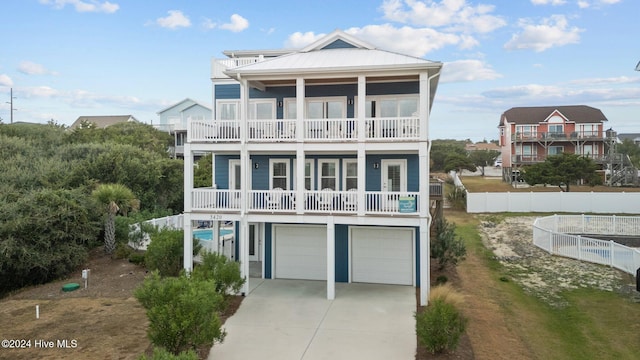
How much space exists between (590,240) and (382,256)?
1091 centimetres

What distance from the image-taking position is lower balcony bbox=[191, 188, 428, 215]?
1477cm

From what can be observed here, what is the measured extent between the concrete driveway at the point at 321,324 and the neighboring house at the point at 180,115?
42620 millimetres

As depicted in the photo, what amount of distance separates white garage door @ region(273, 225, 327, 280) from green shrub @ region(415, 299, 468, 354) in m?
7.62

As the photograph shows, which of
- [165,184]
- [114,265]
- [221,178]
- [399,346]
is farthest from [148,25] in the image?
[399,346]

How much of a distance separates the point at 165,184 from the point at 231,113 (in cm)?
1348

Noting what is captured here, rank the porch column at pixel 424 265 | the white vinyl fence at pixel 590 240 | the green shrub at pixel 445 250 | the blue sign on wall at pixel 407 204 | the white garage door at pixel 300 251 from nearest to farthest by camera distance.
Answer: the porch column at pixel 424 265 < the blue sign on wall at pixel 407 204 < the white garage door at pixel 300 251 < the green shrub at pixel 445 250 < the white vinyl fence at pixel 590 240

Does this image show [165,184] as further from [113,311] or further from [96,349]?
[96,349]

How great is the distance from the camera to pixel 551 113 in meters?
56.3

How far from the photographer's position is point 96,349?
34.5 feet

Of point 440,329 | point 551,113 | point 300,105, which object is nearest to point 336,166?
point 300,105

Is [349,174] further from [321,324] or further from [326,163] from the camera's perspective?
[321,324]

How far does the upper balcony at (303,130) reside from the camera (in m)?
15.2

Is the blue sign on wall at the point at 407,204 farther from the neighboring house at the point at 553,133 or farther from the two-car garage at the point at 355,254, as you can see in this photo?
the neighboring house at the point at 553,133

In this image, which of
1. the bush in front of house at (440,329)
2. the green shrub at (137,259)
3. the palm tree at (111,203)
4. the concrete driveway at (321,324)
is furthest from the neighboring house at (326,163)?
the palm tree at (111,203)
